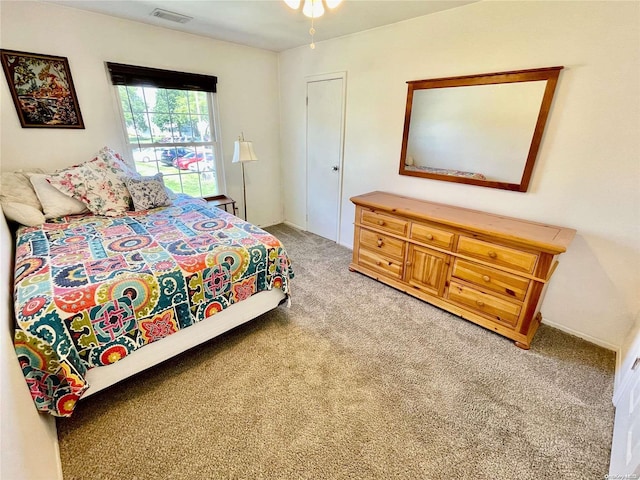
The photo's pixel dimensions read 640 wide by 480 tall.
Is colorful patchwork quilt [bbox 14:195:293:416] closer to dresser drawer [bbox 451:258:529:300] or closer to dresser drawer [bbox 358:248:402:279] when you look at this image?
dresser drawer [bbox 358:248:402:279]

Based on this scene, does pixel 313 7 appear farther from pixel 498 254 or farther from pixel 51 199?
pixel 51 199

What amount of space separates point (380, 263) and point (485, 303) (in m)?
0.93

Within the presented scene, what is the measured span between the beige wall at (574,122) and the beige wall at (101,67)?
5.56ft

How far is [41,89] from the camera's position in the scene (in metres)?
2.38

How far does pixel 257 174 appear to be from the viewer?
4.03 metres

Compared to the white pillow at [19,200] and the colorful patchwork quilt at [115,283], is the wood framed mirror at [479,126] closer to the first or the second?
the colorful patchwork quilt at [115,283]

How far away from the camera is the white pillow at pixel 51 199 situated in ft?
7.27

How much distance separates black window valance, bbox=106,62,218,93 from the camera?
266cm

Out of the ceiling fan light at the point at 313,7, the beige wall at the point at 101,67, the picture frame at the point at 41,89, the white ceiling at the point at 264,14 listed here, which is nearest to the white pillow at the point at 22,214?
the beige wall at the point at 101,67

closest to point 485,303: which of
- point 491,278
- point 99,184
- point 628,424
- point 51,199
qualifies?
point 491,278

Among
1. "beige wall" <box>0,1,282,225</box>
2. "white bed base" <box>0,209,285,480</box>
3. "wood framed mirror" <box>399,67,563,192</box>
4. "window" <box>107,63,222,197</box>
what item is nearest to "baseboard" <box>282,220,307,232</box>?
"beige wall" <box>0,1,282,225</box>

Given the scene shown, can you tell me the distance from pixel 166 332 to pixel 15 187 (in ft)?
5.95

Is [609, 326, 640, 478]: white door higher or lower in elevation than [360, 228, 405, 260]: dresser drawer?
lower

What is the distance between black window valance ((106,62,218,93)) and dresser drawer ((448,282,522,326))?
3303 mm
